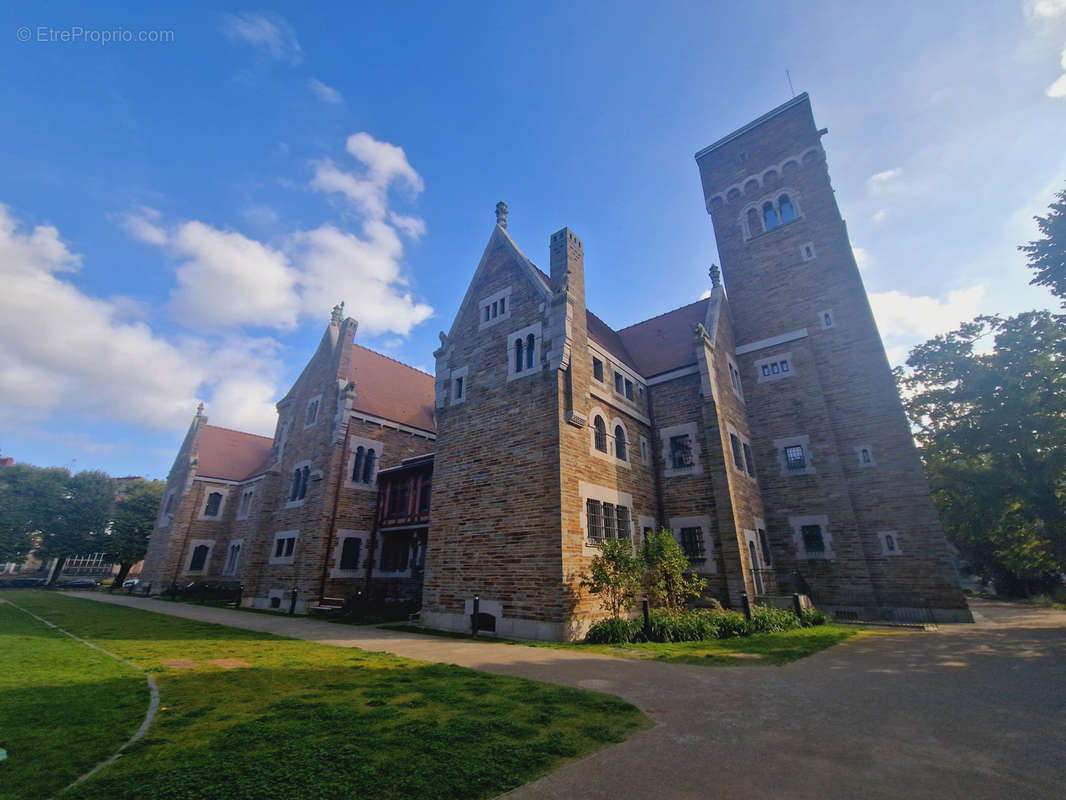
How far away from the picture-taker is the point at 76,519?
143 ft

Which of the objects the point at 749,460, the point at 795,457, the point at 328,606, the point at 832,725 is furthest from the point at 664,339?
the point at 328,606

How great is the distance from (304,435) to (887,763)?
26.7 meters

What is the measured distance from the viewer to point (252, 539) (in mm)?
24016

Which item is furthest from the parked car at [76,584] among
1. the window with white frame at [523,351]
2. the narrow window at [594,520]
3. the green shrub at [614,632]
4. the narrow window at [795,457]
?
the narrow window at [795,457]

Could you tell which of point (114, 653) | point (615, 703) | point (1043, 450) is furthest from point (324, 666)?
Answer: point (1043, 450)

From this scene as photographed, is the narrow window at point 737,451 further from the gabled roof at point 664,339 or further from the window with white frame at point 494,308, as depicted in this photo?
the window with white frame at point 494,308

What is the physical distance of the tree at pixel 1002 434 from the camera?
2077 centimetres

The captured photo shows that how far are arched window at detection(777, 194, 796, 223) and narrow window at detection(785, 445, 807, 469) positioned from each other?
1266cm

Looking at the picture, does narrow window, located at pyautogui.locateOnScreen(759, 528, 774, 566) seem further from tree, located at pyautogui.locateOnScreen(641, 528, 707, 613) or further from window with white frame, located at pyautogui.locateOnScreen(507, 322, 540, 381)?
window with white frame, located at pyautogui.locateOnScreen(507, 322, 540, 381)

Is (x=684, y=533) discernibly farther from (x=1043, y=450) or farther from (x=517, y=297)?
(x=1043, y=450)

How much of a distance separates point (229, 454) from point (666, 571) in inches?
1457

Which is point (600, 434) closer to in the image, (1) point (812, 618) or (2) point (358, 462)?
(1) point (812, 618)

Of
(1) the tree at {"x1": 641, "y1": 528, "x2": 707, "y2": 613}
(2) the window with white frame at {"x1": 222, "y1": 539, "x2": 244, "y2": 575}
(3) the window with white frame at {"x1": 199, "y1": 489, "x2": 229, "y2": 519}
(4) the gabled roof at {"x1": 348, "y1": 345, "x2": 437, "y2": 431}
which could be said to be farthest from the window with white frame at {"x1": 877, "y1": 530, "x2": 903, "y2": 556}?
(3) the window with white frame at {"x1": 199, "y1": 489, "x2": 229, "y2": 519}

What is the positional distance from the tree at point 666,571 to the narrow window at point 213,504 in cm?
3409
